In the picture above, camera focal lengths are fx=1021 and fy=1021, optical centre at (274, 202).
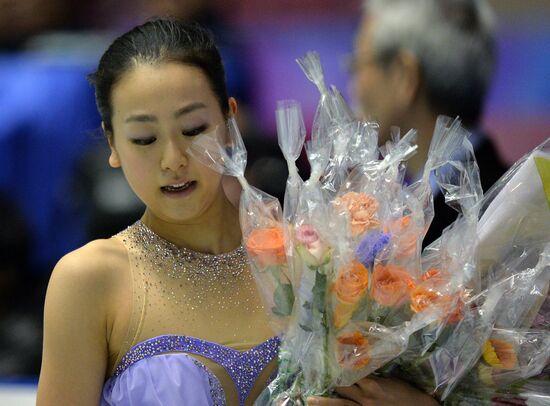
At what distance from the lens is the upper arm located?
180 centimetres

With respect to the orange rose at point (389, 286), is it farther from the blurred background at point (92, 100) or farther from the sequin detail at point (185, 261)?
the blurred background at point (92, 100)

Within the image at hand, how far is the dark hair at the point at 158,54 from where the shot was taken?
75.6 inches

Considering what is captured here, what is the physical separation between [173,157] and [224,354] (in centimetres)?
38

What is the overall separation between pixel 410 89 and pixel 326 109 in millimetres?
1140

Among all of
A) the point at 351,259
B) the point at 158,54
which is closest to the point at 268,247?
the point at 351,259

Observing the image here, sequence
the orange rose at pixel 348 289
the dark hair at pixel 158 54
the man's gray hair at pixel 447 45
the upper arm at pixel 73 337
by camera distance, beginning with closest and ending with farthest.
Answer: the orange rose at pixel 348 289 < the upper arm at pixel 73 337 < the dark hair at pixel 158 54 < the man's gray hair at pixel 447 45

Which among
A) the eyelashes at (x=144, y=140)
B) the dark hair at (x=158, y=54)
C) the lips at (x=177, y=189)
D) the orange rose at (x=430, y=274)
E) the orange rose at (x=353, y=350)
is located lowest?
the orange rose at (x=353, y=350)

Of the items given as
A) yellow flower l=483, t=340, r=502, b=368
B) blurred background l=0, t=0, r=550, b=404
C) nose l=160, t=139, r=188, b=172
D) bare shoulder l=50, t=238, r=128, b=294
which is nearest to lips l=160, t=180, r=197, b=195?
nose l=160, t=139, r=188, b=172

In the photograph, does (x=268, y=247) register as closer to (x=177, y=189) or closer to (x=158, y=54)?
(x=177, y=189)

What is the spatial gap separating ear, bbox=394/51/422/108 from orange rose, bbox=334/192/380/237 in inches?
48.3

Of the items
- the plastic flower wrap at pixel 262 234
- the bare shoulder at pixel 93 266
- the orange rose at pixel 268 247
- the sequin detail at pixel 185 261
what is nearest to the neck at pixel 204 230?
the sequin detail at pixel 185 261

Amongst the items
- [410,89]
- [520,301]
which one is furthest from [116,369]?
[410,89]

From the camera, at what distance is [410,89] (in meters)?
2.86

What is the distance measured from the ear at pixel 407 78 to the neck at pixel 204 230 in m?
0.95
